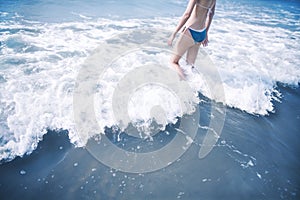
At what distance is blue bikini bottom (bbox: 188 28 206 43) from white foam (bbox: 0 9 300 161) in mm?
1157

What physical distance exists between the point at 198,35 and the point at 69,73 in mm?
2968

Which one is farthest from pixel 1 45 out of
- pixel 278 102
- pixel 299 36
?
pixel 299 36

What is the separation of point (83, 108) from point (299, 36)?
11412 millimetres

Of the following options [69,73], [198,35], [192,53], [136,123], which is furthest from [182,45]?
[69,73]

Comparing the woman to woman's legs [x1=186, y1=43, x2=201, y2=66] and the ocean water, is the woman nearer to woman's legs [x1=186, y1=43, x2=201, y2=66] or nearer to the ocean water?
woman's legs [x1=186, y1=43, x2=201, y2=66]

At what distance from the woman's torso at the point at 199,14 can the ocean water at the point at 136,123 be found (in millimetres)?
1362

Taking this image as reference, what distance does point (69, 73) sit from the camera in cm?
461

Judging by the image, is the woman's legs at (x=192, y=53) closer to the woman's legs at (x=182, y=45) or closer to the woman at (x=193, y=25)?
the woman at (x=193, y=25)

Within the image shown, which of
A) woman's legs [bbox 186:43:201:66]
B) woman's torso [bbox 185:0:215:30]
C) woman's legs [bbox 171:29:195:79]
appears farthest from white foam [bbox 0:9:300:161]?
woman's torso [bbox 185:0:215:30]

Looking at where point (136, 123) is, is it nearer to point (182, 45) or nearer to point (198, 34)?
point (182, 45)

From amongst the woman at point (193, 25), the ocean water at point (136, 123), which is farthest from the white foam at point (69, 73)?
the woman at point (193, 25)

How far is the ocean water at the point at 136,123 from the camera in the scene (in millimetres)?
2590

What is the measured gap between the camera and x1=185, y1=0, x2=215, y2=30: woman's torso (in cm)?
337

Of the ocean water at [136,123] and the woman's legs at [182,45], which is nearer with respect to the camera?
the ocean water at [136,123]
